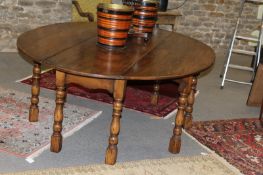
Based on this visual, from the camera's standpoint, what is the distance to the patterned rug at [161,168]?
2.44 meters

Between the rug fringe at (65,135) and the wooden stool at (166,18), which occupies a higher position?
the wooden stool at (166,18)

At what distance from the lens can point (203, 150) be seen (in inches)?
116

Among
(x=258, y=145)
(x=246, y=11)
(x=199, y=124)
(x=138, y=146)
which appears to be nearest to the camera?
(x=138, y=146)

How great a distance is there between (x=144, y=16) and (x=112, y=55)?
2.07 feet

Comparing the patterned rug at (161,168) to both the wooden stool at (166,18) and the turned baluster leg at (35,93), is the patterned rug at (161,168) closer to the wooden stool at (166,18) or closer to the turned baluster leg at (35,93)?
the turned baluster leg at (35,93)

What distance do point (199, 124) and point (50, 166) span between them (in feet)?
4.59

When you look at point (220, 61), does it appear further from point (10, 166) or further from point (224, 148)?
point (10, 166)

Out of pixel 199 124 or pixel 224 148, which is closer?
pixel 224 148

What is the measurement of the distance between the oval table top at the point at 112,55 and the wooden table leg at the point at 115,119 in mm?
115

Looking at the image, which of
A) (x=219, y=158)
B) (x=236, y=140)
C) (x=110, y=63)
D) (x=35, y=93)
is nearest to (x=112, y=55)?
(x=110, y=63)

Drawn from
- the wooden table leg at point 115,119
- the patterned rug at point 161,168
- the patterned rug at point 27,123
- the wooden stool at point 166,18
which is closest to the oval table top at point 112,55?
the wooden table leg at point 115,119

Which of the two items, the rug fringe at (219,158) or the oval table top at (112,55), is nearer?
the oval table top at (112,55)

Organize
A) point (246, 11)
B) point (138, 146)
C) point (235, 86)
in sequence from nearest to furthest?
point (138, 146)
point (235, 86)
point (246, 11)

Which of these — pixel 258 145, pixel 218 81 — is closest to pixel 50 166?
pixel 258 145
